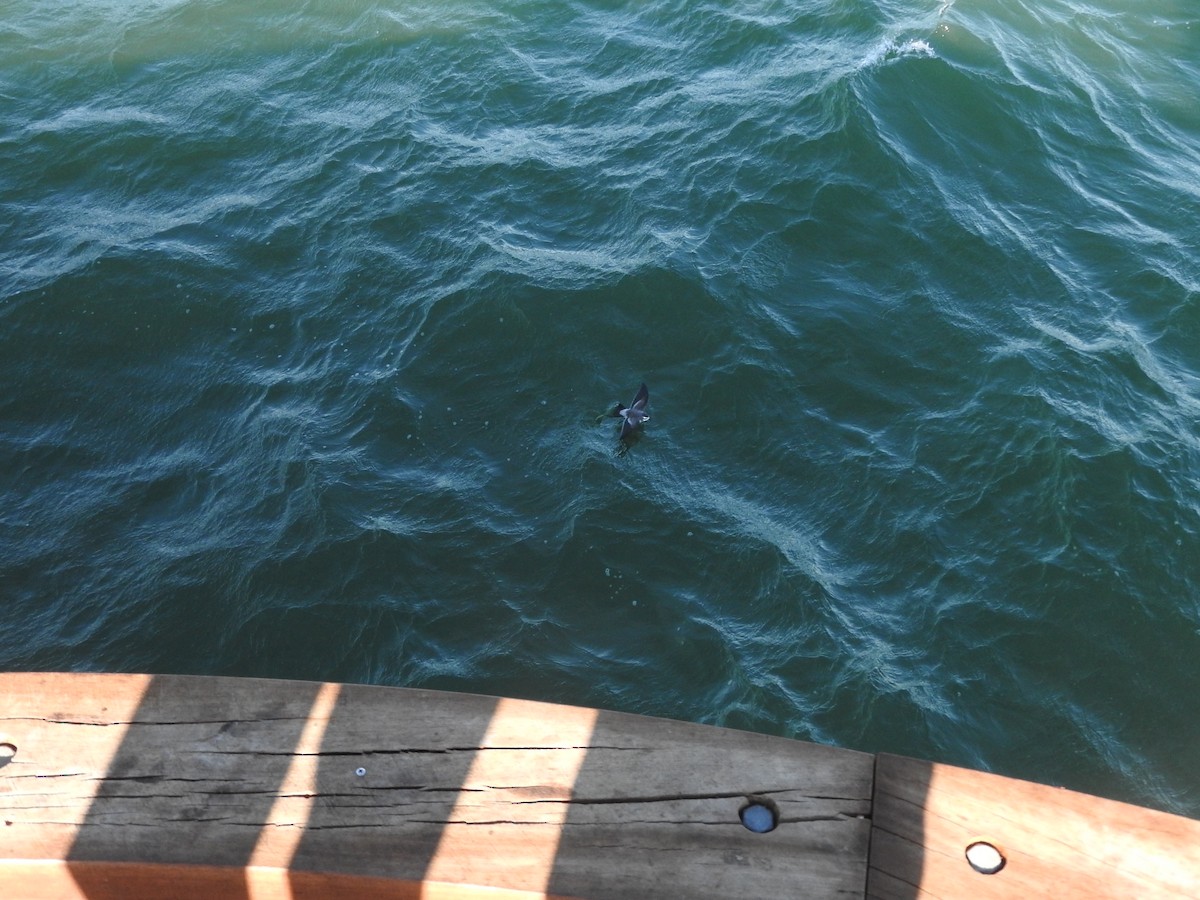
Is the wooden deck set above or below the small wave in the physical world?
above

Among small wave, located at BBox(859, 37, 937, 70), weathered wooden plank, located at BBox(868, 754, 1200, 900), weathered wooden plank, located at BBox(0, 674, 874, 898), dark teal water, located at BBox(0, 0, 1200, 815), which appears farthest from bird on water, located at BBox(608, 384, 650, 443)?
small wave, located at BBox(859, 37, 937, 70)

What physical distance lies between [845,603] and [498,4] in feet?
35.8

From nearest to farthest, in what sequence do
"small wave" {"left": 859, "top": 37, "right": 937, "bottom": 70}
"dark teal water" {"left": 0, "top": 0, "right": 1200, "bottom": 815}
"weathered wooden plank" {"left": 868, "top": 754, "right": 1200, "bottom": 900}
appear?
"weathered wooden plank" {"left": 868, "top": 754, "right": 1200, "bottom": 900}, "dark teal water" {"left": 0, "top": 0, "right": 1200, "bottom": 815}, "small wave" {"left": 859, "top": 37, "right": 937, "bottom": 70}

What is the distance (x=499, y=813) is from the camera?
11.0ft

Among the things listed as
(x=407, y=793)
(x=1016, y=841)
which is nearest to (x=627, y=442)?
(x=407, y=793)

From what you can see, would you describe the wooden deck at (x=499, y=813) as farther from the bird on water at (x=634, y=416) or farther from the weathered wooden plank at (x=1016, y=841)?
the bird on water at (x=634, y=416)

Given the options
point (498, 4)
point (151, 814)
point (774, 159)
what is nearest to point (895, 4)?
point (774, 159)

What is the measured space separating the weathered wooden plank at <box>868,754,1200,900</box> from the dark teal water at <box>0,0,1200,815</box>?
165 inches

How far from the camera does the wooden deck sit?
3.20 m

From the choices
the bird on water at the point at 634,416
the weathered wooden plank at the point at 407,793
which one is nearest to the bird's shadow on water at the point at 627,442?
the bird on water at the point at 634,416

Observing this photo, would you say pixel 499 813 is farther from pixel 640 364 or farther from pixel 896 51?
pixel 896 51

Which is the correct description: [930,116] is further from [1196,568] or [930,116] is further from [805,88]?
[1196,568]

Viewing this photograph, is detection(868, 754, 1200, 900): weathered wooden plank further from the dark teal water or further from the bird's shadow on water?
the bird's shadow on water

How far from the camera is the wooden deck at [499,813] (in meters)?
3.20
